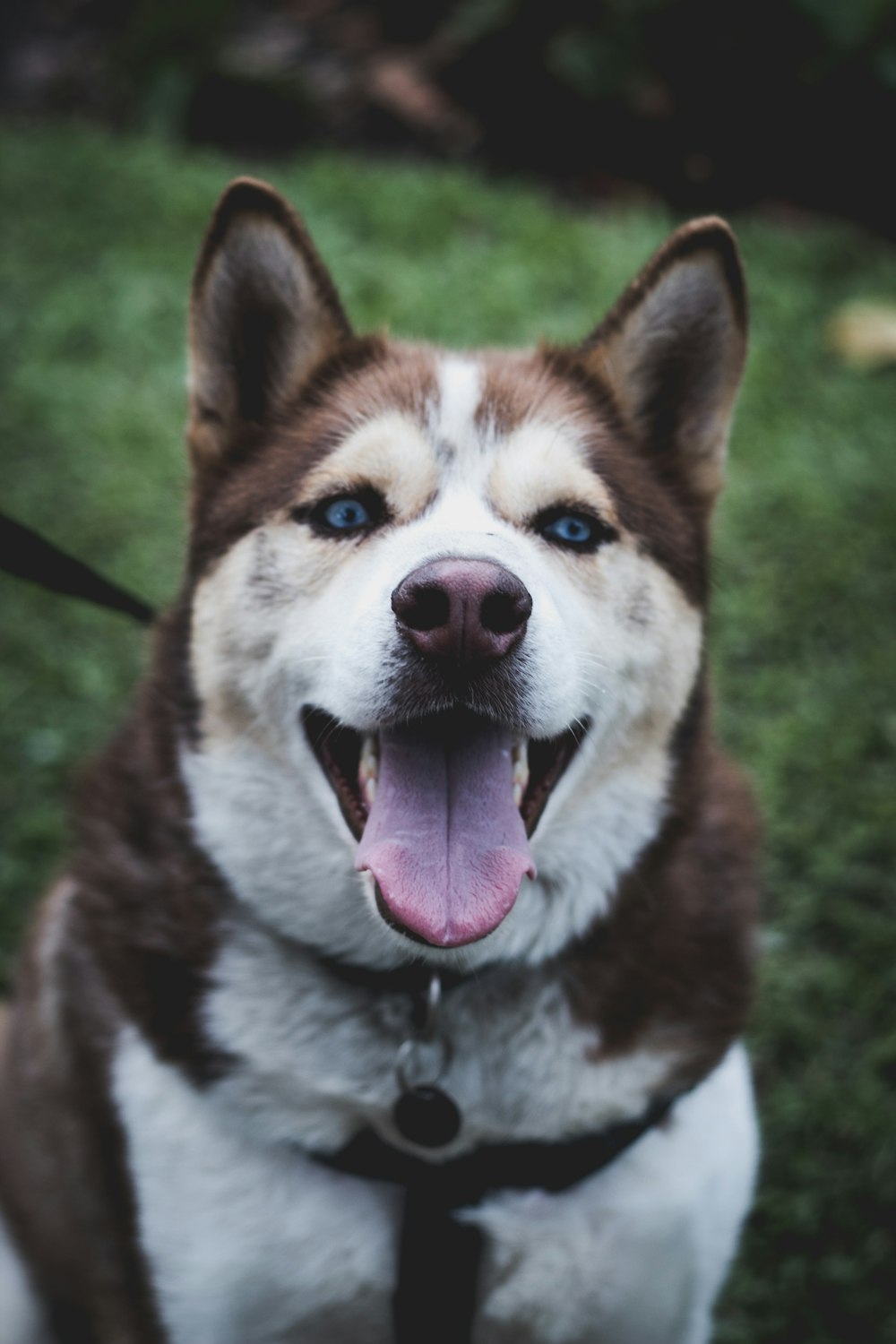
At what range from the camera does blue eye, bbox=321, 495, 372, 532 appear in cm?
218

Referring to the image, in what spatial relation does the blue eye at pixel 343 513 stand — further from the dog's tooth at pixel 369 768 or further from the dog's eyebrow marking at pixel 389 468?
the dog's tooth at pixel 369 768

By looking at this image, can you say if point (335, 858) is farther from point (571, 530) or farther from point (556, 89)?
point (556, 89)

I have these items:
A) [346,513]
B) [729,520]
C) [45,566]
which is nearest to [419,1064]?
[346,513]

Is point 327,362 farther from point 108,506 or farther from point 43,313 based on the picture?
point 43,313

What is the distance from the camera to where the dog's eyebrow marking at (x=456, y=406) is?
7.18ft

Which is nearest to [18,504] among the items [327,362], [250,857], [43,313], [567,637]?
[43,313]

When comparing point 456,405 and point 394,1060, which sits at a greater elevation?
point 456,405

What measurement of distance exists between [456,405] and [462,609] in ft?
2.01

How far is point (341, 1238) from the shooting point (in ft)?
6.70

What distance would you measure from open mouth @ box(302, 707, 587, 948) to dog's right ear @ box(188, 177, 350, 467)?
705mm

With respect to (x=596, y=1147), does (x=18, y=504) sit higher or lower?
lower

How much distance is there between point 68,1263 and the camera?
2383mm

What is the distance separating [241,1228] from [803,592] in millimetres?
3358

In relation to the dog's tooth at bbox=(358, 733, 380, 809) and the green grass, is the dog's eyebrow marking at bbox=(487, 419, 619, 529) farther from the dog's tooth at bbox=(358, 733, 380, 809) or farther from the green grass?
the green grass
